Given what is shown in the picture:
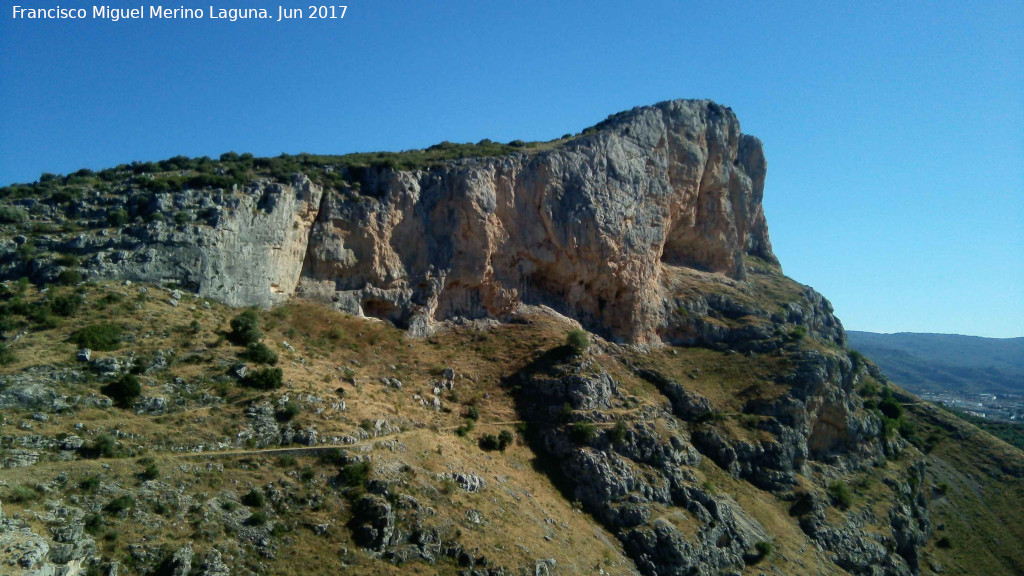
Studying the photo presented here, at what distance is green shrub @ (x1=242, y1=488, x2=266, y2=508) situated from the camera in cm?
2703

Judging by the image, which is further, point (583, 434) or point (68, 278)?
point (583, 434)

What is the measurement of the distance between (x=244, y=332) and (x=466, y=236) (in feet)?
62.0

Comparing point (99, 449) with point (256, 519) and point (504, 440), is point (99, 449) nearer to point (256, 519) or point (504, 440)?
point (256, 519)

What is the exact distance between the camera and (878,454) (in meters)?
55.1

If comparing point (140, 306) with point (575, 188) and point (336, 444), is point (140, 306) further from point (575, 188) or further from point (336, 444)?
point (575, 188)

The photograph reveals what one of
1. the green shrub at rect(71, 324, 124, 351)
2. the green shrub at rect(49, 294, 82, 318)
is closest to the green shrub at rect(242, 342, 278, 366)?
the green shrub at rect(71, 324, 124, 351)

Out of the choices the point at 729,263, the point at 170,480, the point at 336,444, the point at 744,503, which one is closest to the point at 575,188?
the point at 729,263

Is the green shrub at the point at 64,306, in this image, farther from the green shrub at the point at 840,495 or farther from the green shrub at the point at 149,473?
the green shrub at the point at 840,495

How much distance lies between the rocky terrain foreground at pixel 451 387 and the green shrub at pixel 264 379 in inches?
6.0

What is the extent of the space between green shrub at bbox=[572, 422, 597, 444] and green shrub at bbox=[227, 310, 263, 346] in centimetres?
1939

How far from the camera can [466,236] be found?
50594mm

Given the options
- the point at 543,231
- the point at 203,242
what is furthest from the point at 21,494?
the point at 543,231

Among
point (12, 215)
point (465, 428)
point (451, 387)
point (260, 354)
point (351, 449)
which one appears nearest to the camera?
point (351, 449)

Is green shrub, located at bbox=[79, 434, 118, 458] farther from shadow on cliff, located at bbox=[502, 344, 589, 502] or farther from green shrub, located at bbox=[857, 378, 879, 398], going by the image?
green shrub, located at bbox=[857, 378, 879, 398]
